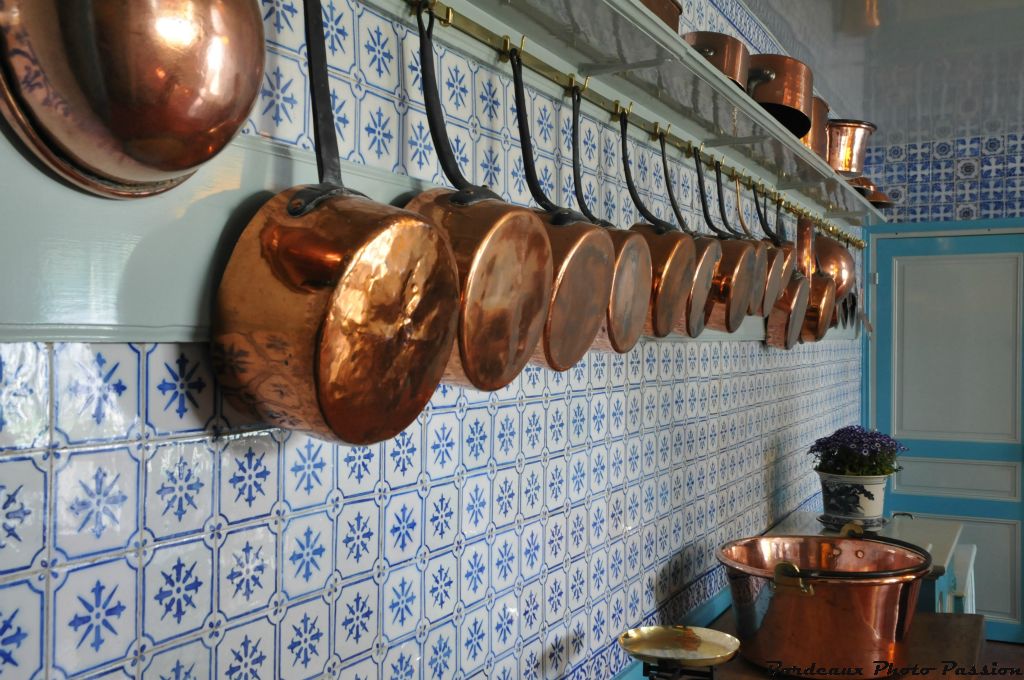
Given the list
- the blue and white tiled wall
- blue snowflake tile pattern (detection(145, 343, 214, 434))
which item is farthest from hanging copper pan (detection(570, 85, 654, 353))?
blue snowflake tile pattern (detection(145, 343, 214, 434))

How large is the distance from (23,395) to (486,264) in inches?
14.4

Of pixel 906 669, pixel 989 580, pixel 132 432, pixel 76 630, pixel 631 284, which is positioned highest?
pixel 631 284

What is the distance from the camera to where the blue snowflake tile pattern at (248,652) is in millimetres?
675

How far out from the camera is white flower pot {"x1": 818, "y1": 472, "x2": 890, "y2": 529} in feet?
7.25

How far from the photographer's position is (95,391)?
0.58 m

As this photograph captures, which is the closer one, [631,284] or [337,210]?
[337,210]

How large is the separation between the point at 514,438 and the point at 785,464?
1414 mm

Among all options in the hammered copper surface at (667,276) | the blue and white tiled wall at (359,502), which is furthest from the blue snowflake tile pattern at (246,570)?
the hammered copper surface at (667,276)

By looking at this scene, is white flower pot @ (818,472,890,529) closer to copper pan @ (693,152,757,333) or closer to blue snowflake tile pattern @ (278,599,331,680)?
copper pan @ (693,152,757,333)


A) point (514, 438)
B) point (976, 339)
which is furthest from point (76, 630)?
point (976, 339)

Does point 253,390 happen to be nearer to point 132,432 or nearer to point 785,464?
point 132,432

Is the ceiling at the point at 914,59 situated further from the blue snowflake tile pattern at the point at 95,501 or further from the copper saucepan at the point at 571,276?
the blue snowflake tile pattern at the point at 95,501

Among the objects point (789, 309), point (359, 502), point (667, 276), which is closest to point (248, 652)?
point (359, 502)

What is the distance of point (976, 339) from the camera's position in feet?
11.6
